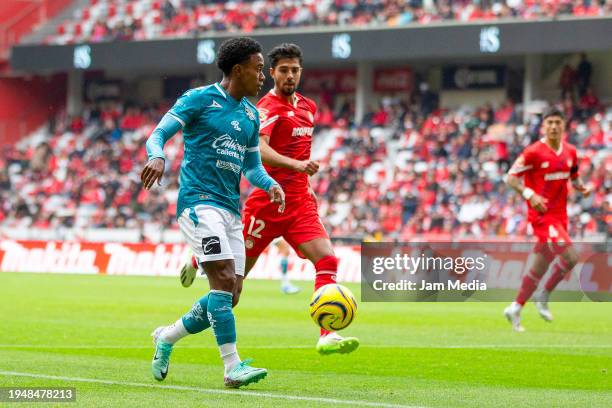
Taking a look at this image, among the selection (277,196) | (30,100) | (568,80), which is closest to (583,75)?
(568,80)

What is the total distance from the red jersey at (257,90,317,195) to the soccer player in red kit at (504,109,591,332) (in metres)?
4.39

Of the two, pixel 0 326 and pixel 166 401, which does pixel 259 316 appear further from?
pixel 166 401

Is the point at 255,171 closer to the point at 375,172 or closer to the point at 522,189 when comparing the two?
the point at 522,189

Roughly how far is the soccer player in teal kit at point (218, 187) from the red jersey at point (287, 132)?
1663 mm

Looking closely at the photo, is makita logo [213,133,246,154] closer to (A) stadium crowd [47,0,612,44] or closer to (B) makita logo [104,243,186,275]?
(B) makita logo [104,243,186,275]

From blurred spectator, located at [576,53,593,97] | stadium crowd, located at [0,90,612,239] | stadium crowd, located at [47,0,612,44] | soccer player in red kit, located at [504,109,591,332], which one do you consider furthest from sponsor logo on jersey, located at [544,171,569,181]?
blurred spectator, located at [576,53,593,97]

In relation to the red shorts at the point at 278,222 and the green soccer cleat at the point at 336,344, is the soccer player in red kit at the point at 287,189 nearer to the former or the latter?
the red shorts at the point at 278,222

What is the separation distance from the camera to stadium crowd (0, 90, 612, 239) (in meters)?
30.0

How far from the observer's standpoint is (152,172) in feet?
25.9

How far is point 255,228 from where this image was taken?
1078 cm

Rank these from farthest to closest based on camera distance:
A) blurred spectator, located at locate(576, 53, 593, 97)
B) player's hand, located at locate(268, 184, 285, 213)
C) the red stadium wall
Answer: the red stadium wall → blurred spectator, located at locate(576, 53, 593, 97) → player's hand, located at locate(268, 184, 285, 213)

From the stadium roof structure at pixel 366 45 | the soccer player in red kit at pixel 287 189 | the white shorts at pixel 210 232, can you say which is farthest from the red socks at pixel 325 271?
the stadium roof structure at pixel 366 45

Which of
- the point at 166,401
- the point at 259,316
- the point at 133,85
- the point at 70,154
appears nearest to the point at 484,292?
the point at 259,316

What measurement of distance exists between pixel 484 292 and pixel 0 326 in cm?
1058
